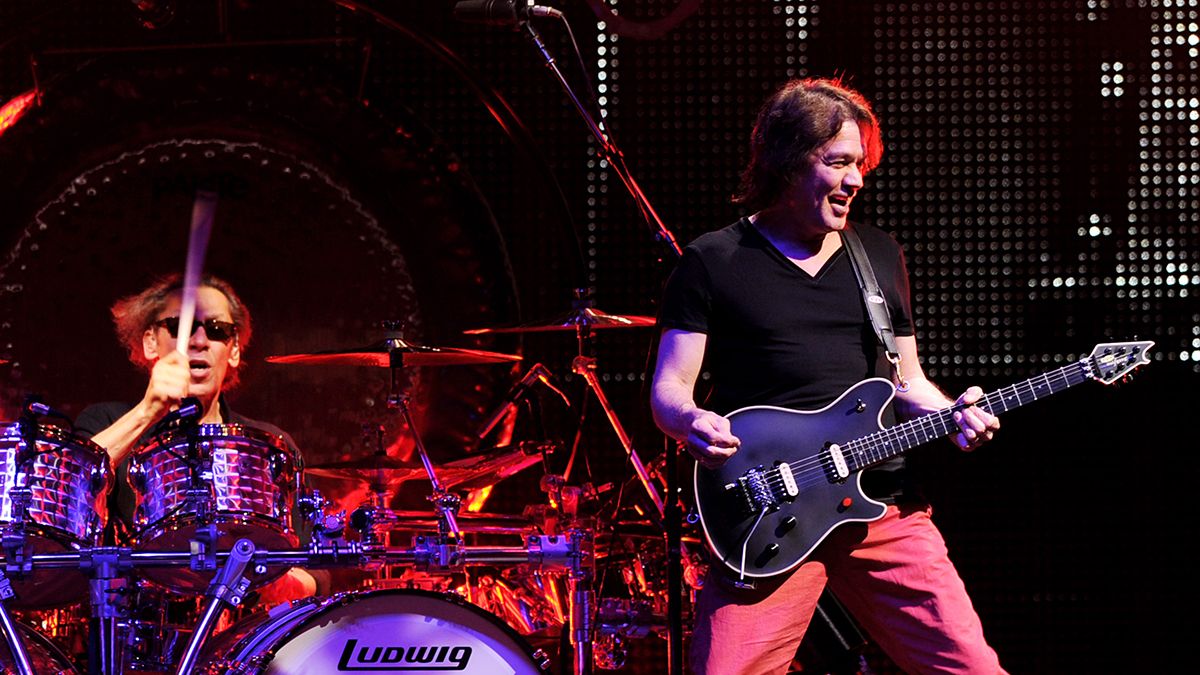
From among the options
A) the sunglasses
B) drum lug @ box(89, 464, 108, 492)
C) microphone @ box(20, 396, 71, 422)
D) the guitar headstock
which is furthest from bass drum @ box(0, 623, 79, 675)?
the guitar headstock

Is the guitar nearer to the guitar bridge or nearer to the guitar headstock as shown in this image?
the guitar bridge

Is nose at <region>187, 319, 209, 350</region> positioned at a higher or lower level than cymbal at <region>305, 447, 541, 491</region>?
higher

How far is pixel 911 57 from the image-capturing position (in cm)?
564

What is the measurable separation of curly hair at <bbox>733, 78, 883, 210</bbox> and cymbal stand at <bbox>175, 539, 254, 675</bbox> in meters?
1.55

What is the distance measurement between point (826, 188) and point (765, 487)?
72 cm

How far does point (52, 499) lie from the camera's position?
3578 mm

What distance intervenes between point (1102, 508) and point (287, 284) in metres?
3.49

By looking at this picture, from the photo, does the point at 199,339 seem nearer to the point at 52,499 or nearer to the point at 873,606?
the point at 52,499

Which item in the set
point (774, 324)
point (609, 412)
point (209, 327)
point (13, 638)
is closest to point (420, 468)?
point (609, 412)

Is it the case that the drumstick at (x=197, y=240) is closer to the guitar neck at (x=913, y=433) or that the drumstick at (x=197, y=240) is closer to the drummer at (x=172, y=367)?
the drummer at (x=172, y=367)

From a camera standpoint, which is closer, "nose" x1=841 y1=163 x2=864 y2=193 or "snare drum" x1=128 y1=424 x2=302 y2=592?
"nose" x1=841 y1=163 x2=864 y2=193

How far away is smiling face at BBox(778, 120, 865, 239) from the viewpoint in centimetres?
318

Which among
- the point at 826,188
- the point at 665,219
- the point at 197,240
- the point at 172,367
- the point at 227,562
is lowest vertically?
the point at 227,562

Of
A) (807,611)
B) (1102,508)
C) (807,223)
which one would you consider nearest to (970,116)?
(1102,508)
